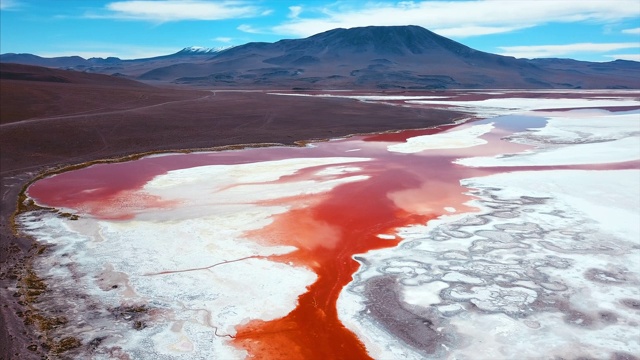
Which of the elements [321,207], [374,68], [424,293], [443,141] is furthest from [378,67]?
[424,293]

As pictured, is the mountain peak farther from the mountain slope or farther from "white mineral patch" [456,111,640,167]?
"white mineral patch" [456,111,640,167]

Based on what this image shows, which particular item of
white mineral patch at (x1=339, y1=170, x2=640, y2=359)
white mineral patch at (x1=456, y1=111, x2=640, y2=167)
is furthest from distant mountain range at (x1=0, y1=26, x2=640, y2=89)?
white mineral patch at (x1=339, y1=170, x2=640, y2=359)

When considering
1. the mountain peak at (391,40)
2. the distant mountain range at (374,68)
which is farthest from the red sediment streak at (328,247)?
the mountain peak at (391,40)

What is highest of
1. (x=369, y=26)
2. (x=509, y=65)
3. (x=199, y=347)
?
(x=369, y=26)

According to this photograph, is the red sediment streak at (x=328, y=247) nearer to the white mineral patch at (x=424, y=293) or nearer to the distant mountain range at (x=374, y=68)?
the white mineral patch at (x=424, y=293)

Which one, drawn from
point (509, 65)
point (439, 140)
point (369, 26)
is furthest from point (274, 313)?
point (369, 26)

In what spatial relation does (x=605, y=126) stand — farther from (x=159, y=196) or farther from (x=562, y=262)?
(x=159, y=196)

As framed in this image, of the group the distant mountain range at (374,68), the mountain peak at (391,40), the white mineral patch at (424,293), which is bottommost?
the white mineral patch at (424,293)
